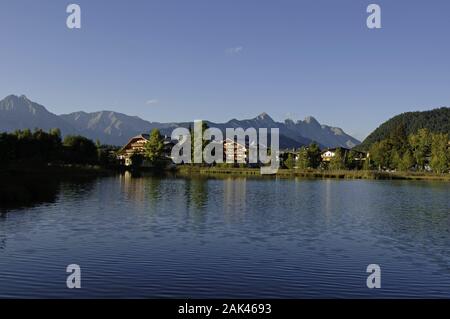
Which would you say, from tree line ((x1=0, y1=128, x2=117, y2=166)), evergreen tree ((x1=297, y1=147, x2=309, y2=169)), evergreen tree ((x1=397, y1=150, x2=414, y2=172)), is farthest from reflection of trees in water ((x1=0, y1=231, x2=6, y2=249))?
evergreen tree ((x1=297, y1=147, x2=309, y2=169))

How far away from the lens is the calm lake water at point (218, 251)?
1900 centimetres

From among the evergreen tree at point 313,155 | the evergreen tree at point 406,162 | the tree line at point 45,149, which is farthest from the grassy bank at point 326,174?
the tree line at point 45,149

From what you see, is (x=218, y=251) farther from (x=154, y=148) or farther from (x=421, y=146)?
(x=154, y=148)

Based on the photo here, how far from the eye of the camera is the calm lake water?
19000mm

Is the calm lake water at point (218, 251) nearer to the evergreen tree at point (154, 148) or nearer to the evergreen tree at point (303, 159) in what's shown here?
the evergreen tree at point (154, 148)

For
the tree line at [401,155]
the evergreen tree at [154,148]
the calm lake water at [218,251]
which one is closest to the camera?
the calm lake water at [218,251]

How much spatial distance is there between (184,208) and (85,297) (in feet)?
98.6

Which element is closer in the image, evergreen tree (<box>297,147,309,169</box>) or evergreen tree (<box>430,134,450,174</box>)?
evergreen tree (<box>430,134,450,174</box>)

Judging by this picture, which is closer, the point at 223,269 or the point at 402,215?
the point at 223,269

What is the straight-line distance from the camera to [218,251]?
26.2 metres

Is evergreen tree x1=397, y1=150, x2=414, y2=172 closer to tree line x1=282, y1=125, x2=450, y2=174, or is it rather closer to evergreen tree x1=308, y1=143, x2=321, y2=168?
tree line x1=282, y1=125, x2=450, y2=174
